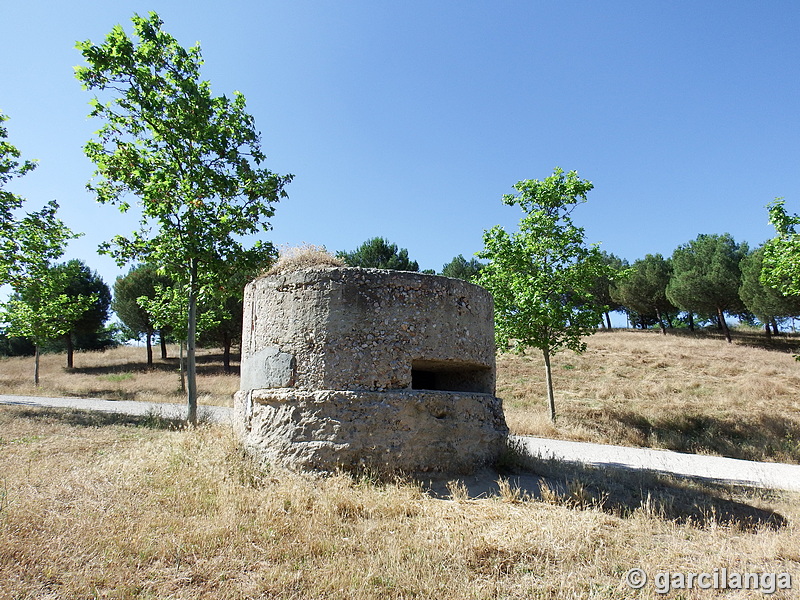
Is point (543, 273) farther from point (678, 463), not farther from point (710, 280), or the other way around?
point (710, 280)

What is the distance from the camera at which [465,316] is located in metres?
6.58

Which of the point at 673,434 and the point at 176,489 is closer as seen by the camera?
the point at 176,489

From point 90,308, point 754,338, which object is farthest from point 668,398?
point 90,308

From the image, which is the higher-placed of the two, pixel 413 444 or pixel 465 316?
pixel 465 316

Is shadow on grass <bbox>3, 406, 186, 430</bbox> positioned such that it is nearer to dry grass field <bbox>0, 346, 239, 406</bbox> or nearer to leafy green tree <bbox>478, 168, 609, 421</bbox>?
dry grass field <bbox>0, 346, 239, 406</bbox>

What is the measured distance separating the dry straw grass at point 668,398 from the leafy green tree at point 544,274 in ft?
6.14

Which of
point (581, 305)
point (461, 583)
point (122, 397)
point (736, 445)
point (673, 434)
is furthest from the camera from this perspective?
point (122, 397)

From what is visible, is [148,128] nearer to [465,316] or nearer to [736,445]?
[465,316]

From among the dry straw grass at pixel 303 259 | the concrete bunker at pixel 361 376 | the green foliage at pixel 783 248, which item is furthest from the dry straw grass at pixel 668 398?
the dry straw grass at pixel 303 259

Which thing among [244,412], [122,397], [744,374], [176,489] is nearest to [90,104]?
[244,412]

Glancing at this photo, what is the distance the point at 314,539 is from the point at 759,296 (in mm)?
33133

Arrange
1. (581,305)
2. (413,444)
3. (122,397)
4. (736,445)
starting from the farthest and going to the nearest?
(122,397)
(581,305)
(736,445)
(413,444)

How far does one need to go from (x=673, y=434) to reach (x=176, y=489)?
12636mm

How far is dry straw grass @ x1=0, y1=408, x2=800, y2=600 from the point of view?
3488 millimetres
